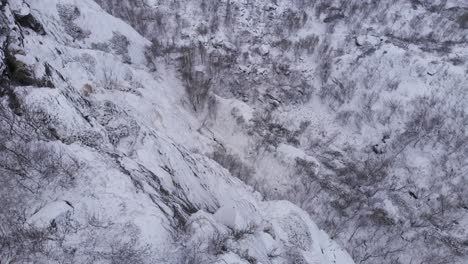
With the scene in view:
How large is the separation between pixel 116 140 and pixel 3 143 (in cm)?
320

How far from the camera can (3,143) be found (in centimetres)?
655

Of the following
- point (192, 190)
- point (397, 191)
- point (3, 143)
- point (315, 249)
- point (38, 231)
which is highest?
point (3, 143)

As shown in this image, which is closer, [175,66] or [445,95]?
[445,95]

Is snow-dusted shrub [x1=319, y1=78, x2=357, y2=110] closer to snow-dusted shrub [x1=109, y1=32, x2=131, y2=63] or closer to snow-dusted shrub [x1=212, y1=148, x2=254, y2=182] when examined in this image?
snow-dusted shrub [x1=212, y1=148, x2=254, y2=182]

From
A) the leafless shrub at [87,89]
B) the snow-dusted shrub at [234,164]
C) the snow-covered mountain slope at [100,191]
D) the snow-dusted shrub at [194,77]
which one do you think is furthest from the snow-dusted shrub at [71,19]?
the snow-dusted shrub at [234,164]

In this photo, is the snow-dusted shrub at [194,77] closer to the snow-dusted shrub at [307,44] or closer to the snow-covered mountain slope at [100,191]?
the snow-dusted shrub at [307,44]

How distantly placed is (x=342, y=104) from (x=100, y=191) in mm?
17167

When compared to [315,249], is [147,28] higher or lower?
higher

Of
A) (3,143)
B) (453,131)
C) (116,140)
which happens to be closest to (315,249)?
(116,140)

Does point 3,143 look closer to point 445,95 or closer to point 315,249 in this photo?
point 315,249

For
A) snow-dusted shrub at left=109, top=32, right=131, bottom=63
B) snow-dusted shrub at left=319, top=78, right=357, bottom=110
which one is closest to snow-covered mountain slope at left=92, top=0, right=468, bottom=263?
snow-dusted shrub at left=319, top=78, right=357, bottom=110

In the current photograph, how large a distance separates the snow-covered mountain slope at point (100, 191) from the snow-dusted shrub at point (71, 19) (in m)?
5.12

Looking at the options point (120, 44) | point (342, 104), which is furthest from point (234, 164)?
point (120, 44)

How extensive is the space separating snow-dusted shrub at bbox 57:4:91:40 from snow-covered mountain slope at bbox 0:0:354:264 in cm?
512
